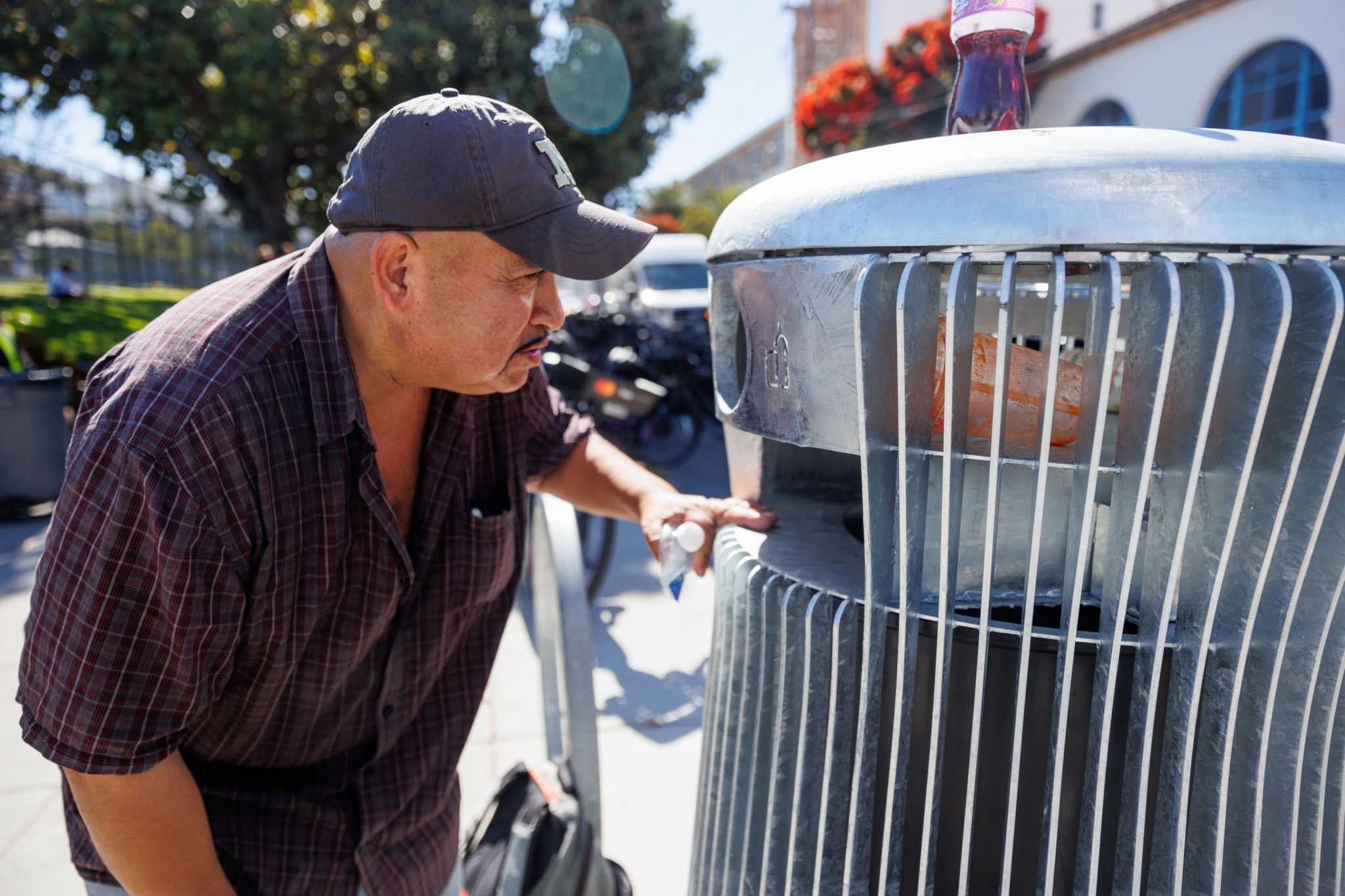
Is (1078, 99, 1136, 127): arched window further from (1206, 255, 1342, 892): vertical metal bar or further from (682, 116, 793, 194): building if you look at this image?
(682, 116, 793, 194): building

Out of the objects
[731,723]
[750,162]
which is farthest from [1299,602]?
[750,162]

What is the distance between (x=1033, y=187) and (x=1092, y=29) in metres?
12.8

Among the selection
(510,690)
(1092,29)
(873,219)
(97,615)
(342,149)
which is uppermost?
(1092,29)

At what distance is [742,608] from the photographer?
4.45 ft

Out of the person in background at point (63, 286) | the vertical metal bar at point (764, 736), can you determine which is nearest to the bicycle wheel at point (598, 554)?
the vertical metal bar at point (764, 736)

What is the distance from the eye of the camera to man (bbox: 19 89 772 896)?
4.02 feet

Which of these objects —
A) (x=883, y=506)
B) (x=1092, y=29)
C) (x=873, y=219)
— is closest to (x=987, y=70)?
(x=873, y=219)

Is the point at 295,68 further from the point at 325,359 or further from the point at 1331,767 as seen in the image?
the point at 1331,767

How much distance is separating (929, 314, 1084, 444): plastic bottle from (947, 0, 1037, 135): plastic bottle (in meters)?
0.40

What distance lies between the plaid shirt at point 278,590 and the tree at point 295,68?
11.7 metres

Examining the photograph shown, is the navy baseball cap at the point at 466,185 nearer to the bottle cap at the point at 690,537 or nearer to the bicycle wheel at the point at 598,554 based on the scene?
the bottle cap at the point at 690,537

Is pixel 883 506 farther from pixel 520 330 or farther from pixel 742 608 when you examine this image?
pixel 520 330

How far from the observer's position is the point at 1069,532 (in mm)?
1055

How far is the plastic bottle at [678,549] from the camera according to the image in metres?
1.56
